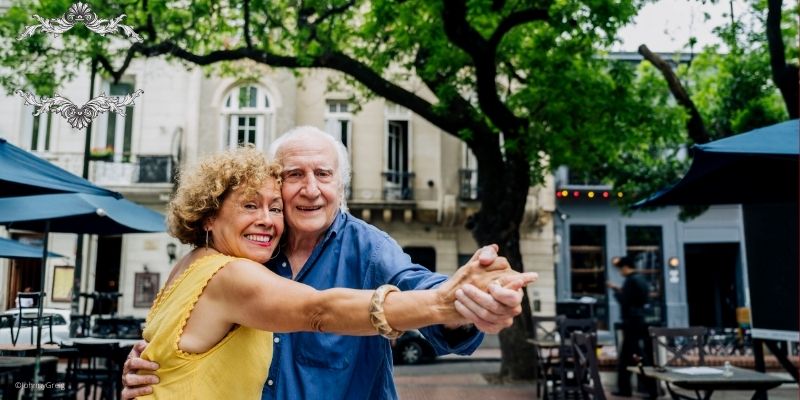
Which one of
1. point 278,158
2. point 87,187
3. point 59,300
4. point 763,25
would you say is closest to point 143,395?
point 278,158

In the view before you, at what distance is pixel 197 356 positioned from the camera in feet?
5.86

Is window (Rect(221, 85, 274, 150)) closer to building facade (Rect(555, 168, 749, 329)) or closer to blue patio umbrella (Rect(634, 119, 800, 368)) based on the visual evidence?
building facade (Rect(555, 168, 749, 329))

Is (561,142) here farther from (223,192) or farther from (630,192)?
(223,192)

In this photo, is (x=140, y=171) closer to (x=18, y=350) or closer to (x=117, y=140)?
(x=117, y=140)

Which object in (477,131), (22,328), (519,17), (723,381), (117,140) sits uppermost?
(117,140)

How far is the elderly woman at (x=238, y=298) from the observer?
158 centimetres

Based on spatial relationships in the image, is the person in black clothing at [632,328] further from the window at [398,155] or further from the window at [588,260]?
the window at [588,260]

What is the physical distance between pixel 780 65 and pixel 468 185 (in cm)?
1245

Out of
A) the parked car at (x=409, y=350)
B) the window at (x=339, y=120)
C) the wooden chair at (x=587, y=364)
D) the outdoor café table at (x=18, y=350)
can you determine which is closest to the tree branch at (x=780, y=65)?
the wooden chair at (x=587, y=364)

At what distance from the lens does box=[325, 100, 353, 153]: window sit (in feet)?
67.5

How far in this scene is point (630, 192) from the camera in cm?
1461

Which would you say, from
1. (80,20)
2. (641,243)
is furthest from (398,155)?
(80,20)

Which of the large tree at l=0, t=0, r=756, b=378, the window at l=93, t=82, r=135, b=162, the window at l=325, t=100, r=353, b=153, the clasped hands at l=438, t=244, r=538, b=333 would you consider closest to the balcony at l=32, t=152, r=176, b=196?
the window at l=93, t=82, r=135, b=162

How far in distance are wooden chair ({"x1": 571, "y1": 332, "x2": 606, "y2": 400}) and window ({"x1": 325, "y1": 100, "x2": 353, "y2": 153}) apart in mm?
14322
